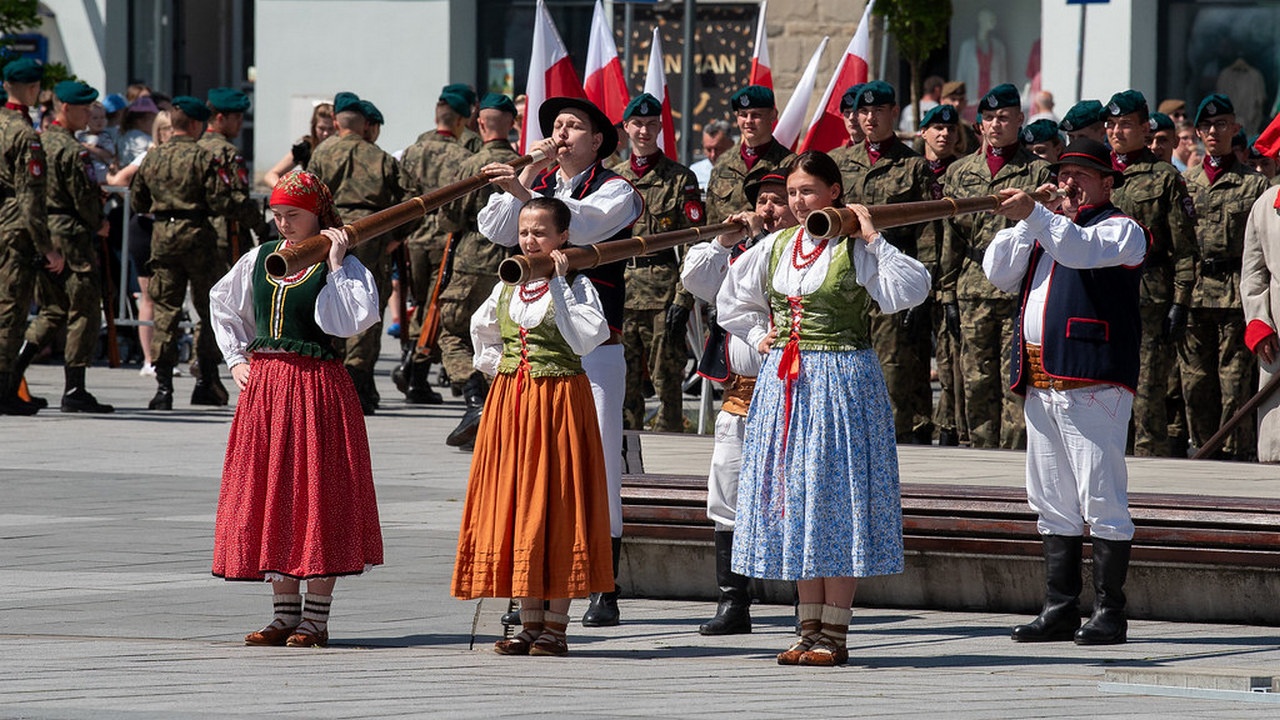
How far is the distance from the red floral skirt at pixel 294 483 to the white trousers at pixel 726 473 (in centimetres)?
126

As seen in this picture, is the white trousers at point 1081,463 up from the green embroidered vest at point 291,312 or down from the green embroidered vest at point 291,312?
down

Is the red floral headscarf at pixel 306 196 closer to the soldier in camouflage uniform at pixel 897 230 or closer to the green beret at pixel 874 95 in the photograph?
the soldier in camouflage uniform at pixel 897 230

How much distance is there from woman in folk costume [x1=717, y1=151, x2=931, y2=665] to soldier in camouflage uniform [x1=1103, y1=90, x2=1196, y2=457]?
435 cm

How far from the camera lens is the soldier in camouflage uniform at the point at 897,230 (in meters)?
12.7

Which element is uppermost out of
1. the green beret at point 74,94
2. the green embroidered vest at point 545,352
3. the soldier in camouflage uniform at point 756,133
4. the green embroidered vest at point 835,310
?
the green beret at point 74,94

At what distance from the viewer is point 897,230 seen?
12.8 m

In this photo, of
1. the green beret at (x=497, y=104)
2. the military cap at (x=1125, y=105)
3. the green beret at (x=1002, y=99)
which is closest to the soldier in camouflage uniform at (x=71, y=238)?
the green beret at (x=497, y=104)

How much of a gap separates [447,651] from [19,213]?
27.0 feet

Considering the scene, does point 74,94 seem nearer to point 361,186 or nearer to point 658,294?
point 361,186

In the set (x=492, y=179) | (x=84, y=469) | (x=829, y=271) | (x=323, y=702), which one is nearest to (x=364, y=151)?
(x=84, y=469)

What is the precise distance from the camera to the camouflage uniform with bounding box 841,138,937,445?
12.7 m

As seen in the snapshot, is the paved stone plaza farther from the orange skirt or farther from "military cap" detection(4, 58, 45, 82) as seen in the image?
"military cap" detection(4, 58, 45, 82)

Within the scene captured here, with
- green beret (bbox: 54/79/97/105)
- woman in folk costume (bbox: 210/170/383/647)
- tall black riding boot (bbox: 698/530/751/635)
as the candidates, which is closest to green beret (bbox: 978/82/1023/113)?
tall black riding boot (bbox: 698/530/751/635)

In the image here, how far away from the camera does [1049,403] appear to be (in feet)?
26.9
